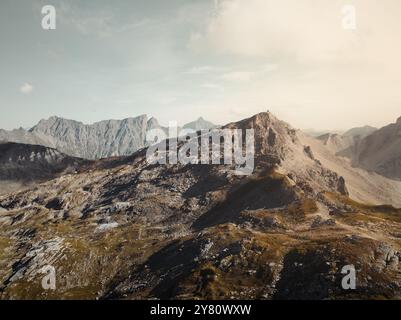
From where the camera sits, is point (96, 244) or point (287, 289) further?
point (96, 244)

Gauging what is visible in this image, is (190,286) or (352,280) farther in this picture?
(190,286)

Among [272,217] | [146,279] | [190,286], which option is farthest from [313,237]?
[146,279]

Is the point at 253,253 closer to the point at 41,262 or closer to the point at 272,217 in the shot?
the point at 272,217

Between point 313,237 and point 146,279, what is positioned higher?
point 313,237
